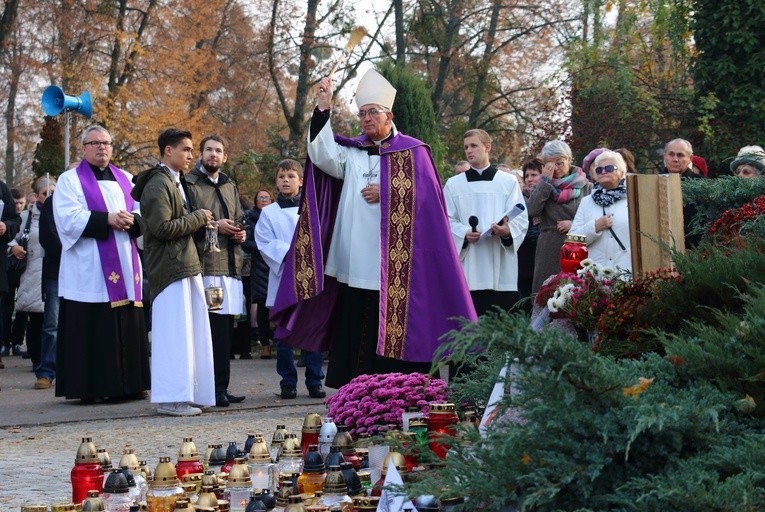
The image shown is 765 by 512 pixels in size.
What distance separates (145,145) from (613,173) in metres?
25.9

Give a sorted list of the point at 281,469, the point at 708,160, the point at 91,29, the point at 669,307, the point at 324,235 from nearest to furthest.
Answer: the point at 669,307 → the point at 281,469 → the point at 324,235 → the point at 708,160 → the point at 91,29

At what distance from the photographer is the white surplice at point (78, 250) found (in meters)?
10.6

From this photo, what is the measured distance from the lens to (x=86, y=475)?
16.4 ft

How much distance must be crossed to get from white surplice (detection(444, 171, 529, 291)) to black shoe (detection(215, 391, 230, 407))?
222cm

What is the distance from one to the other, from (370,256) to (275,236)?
3887 mm

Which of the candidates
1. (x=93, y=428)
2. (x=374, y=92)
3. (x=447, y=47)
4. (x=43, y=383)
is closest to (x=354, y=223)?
(x=374, y=92)

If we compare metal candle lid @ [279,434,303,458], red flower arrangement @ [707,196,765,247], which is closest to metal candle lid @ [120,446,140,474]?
metal candle lid @ [279,434,303,458]

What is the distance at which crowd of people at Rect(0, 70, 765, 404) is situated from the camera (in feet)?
27.7

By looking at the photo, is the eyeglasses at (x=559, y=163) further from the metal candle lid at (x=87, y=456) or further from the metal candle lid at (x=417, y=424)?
the metal candle lid at (x=87, y=456)

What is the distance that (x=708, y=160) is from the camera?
16047 millimetres

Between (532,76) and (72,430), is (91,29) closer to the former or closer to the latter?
(532,76)

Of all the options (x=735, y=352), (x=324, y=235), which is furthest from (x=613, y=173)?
(x=735, y=352)

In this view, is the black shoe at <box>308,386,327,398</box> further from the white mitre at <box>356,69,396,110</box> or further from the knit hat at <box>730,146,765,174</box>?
the knit hat at <box>730,146,765,174</box>

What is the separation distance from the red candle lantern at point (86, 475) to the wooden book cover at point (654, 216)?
2211 mm
